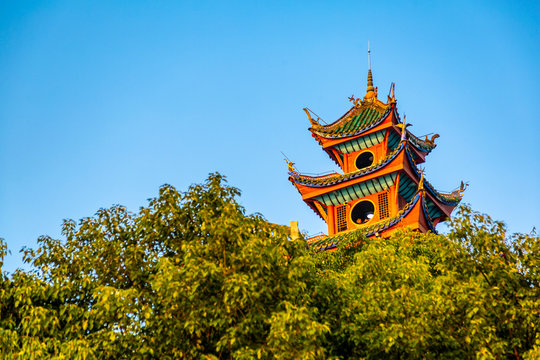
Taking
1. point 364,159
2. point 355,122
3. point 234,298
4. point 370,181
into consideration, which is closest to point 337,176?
point 370,181

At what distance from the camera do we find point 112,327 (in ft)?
40.2

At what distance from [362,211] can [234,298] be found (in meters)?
25.6

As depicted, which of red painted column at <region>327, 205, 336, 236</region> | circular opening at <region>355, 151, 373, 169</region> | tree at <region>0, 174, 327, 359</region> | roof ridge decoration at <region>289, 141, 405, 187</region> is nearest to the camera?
tree at <region>0, 174, 327, 359</region>

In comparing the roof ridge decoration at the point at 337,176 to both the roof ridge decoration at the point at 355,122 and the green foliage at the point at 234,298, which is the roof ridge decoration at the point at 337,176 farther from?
the green foliage at the point at 234,298

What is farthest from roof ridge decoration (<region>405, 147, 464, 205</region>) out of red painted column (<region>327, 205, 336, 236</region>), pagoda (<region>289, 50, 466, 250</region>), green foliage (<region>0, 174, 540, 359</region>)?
green foliage (<region>0, 174, 540, 359</region>)

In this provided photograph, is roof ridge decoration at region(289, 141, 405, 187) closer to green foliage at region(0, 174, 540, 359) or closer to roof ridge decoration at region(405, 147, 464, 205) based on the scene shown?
roof ridge decoration at region(405, 147, 464, 205)

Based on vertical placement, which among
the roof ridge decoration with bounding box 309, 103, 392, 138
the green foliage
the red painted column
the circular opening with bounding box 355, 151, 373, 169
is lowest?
the green foliage

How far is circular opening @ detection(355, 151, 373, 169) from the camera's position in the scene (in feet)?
126

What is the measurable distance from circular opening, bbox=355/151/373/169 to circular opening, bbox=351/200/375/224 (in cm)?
276

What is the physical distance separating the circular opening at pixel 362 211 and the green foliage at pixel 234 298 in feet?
70.9

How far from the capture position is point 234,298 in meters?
11.7

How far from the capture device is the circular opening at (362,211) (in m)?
36.1

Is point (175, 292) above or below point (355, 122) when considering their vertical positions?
below

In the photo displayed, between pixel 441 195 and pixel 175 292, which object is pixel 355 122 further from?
pixel 175 292
